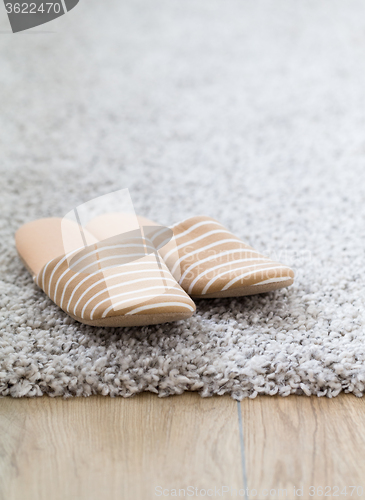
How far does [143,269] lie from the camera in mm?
715

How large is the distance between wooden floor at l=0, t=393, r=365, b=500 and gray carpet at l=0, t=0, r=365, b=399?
0.03 metres

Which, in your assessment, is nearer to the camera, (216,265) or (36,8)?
(216,265)

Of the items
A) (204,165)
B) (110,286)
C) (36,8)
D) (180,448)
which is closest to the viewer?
(180,448)

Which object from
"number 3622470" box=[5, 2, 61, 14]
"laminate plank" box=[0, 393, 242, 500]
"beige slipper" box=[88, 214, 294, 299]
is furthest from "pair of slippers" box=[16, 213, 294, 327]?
"number 3622470" box=[5, 2, 61, 14]

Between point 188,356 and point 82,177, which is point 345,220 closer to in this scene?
point 188,356

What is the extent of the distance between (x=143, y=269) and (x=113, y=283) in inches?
2.2

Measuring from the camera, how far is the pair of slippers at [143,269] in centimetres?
66

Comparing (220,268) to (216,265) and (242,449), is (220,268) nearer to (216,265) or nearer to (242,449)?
(216,265)

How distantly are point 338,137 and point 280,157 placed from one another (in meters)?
0.24

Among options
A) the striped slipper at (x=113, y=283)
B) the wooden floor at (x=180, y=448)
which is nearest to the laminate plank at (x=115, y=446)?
the wooden floor at (x=180, y=448)

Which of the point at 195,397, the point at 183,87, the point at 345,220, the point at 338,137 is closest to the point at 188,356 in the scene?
the point at 195,397

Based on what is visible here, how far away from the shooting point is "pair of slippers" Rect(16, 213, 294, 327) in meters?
0.66

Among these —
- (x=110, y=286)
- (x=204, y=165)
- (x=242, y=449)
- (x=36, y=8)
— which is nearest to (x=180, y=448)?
(x=242, y=449)

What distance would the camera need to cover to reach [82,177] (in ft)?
3.96
